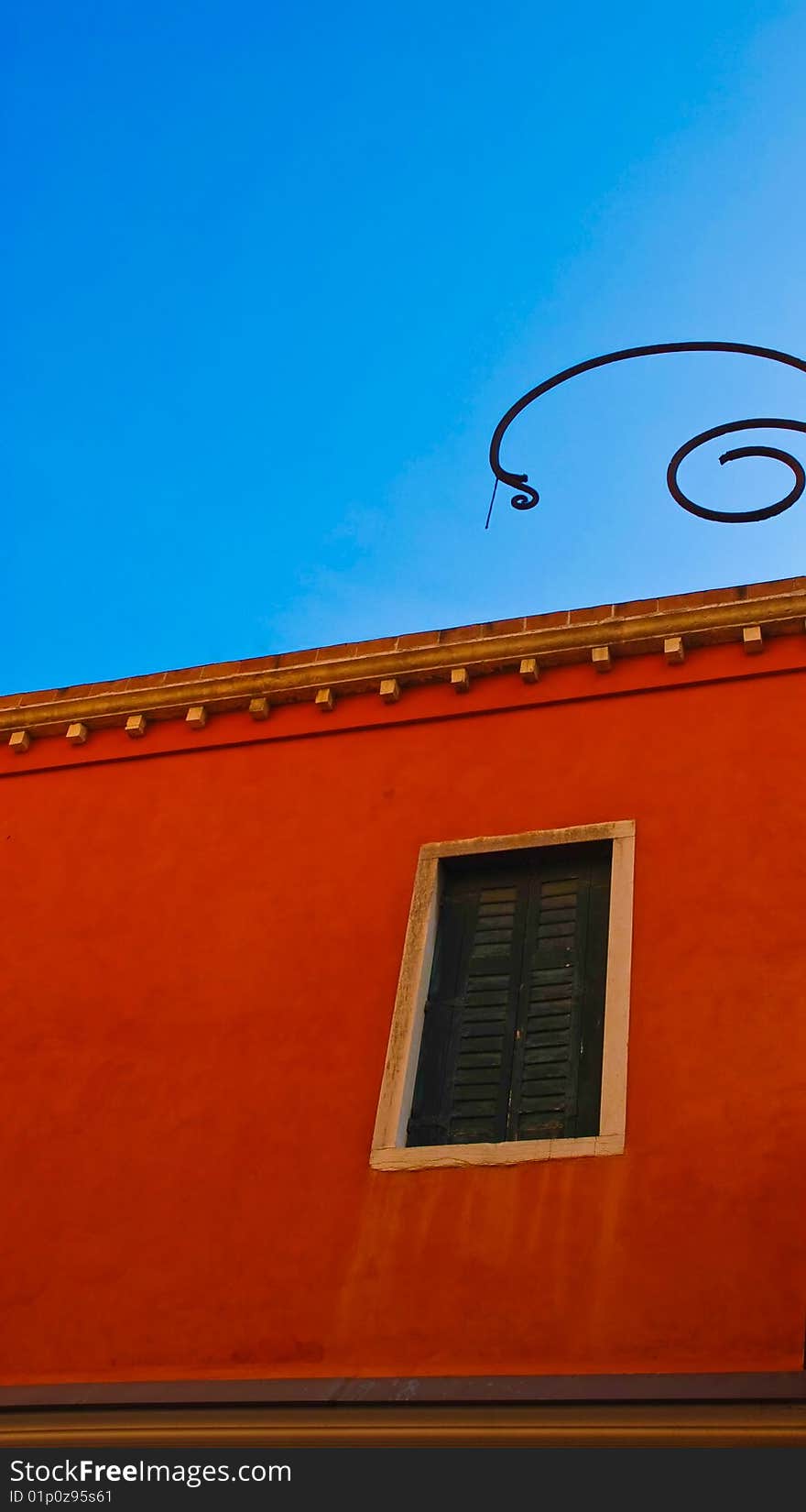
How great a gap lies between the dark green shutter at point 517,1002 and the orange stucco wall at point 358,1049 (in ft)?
0.68

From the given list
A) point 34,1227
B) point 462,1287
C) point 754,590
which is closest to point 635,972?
point 462,1287

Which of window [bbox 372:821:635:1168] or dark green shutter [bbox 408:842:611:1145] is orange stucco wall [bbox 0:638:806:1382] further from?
dark green shutter [bbox 408:842:611:1145]

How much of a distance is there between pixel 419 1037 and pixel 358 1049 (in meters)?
0.27

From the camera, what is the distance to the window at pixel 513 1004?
291 inches

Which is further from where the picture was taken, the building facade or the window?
the window

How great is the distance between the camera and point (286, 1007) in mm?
8188

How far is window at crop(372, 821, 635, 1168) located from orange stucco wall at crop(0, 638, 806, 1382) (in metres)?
0.10

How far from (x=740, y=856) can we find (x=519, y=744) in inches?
55.5

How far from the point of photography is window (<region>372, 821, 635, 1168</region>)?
7.38 m

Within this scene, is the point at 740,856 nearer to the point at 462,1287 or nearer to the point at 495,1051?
the point at 495,1051

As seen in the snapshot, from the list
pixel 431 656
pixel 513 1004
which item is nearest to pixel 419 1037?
pixel 513 1004

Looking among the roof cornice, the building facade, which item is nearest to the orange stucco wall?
the building facade

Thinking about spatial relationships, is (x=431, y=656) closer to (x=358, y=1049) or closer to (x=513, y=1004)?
(x=513, y=1004)

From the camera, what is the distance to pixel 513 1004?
310 inches
